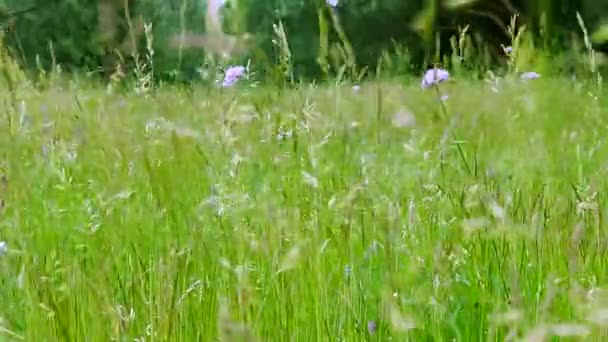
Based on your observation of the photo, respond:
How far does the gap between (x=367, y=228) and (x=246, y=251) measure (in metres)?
0.26

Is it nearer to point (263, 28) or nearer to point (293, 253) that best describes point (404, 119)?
point (293, 253)

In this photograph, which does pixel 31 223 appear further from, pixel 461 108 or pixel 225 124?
pixel 461 108

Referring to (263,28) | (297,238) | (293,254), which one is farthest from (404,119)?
(263,28)

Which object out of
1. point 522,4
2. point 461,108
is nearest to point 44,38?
point 522,4

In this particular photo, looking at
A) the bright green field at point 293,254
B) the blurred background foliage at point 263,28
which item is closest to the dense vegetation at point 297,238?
the bright green field at point 293,254

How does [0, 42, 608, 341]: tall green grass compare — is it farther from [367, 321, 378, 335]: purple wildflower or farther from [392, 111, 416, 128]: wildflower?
[392, 111, 416, 128]: wildflower

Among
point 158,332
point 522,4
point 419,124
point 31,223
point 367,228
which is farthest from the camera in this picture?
point 522,4

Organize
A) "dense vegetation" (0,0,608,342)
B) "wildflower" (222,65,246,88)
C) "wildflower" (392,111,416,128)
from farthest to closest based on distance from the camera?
"wildflower" (222,65,246,88)
"wildflower" (392,111,416,128)
"dense vegetation" (0,0,608,342)

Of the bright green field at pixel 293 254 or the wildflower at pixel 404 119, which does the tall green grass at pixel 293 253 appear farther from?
the wildflower at pixel 404 119

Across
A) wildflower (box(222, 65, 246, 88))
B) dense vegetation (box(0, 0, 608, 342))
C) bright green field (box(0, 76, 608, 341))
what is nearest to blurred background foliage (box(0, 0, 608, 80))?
wildflower (box(222, 65, 246, 88))

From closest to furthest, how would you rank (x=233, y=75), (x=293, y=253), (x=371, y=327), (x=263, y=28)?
(x=293, y=253), (x=371, y=327), (x=233, y=75), (x=263, y=28)

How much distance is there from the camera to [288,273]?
1.21 metres

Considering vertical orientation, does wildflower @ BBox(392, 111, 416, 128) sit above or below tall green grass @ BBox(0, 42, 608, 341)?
above

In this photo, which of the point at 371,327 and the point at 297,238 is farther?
the point at 297,238
